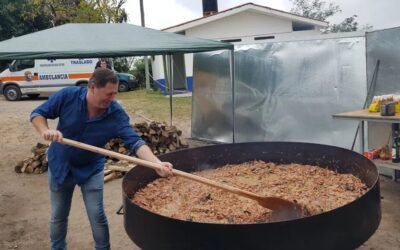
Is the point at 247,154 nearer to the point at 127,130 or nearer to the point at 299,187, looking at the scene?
the point at 299,187

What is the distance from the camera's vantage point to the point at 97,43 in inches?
250

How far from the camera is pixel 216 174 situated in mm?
4047

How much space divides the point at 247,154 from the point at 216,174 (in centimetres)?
42

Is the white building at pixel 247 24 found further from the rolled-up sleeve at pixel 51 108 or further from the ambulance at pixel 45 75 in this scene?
the rolled-up sleeve at pixel 51 108

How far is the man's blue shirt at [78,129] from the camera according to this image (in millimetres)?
2814

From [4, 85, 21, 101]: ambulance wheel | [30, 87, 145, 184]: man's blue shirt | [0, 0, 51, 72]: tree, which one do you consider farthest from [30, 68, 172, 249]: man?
[0, 0, 51, 72]: tree

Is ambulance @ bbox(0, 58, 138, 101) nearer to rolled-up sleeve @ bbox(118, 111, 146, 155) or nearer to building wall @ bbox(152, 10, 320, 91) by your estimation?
building wall @ bbox(152, 10, 320, 91)

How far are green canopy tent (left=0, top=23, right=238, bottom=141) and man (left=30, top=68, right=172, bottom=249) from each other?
328 cm

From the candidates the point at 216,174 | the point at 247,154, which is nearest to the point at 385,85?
the point at 247,154

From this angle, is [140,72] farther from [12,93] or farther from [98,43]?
[98,43]

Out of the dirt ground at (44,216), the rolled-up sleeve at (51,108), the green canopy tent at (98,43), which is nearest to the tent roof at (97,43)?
the green canopy tent at (98,43)

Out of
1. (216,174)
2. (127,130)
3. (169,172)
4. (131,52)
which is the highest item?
(131,52)

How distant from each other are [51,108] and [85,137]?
0.96 ft

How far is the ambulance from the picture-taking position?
1694 cm
